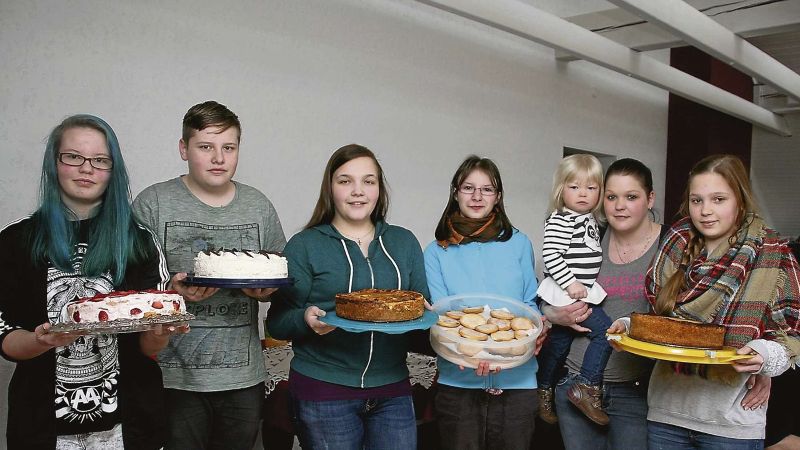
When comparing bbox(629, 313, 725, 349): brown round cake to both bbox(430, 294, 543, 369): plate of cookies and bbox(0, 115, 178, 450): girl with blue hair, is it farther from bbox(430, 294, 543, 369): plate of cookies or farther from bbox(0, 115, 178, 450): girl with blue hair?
bbox(0, 115, 178, 450): girl with blue hair

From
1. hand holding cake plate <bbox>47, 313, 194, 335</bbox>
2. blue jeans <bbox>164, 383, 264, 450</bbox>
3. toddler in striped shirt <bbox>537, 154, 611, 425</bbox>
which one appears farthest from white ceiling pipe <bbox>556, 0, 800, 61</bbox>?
hand holding cake plate <bbox>47, 313, 194, 335</bbox>

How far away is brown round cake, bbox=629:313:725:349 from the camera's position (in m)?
2.13

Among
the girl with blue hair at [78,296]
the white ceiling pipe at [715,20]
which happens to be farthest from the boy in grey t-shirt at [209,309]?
the white ceiling pipe at [715,20]

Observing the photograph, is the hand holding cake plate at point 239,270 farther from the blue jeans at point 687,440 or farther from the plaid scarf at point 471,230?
the blue jeans at point 687,440

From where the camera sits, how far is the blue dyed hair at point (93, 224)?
1.85 meters

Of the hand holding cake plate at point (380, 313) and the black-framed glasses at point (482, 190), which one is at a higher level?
the black-framed glasses at point (482, 190)

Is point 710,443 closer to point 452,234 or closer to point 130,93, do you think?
point 452,234

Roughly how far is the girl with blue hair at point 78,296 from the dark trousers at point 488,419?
1042mm

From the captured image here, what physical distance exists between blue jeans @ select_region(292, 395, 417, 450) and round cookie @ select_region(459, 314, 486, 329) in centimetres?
33

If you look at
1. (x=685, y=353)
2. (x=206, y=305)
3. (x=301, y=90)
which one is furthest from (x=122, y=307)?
(x=301, y=90)

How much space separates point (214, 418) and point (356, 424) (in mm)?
483

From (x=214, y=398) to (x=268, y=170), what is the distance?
200 centimetres

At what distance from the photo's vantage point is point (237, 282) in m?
2.04

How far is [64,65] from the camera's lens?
10.2 ft
